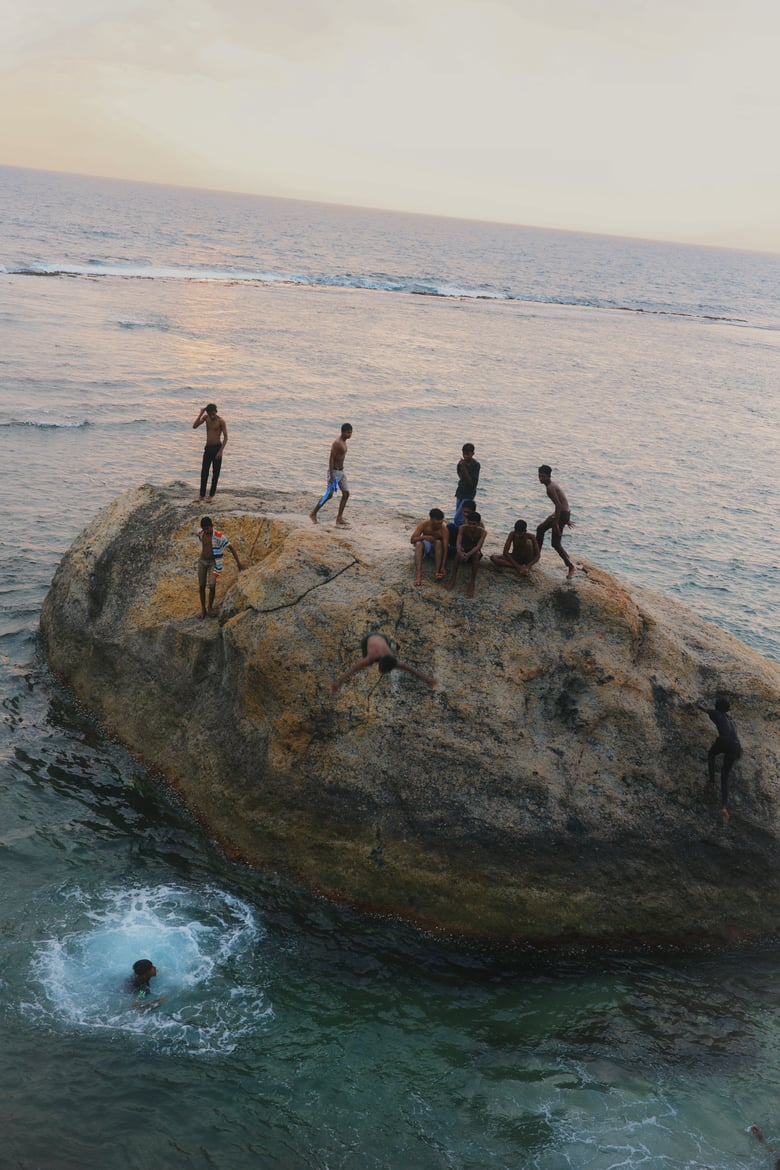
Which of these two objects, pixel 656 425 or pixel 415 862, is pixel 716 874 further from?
pixel 656 425

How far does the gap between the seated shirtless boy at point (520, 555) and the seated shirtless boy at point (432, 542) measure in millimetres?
920

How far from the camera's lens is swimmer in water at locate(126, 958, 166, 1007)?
977cm

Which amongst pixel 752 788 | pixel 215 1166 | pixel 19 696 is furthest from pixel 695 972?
pixel 19 696

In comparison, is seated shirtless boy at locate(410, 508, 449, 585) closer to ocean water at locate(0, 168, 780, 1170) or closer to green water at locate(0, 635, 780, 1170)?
ocean water at locate(0, 168, 780, 1170)

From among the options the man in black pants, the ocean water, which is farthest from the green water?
the man in black pants

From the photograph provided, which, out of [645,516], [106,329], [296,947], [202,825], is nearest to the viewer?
[296,947]

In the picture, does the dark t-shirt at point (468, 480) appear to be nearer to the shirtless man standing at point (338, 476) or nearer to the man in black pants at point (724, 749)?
the shirtless man standing at point (338, 476)

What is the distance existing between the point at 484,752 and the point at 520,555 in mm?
3096

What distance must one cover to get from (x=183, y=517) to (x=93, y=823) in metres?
5.62

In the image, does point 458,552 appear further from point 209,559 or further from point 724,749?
point 724,749

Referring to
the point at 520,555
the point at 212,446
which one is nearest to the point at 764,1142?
the point at 520,555

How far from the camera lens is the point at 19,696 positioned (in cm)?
1535

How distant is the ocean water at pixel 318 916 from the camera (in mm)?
8617

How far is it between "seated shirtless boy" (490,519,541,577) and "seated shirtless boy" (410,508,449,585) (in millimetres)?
920
